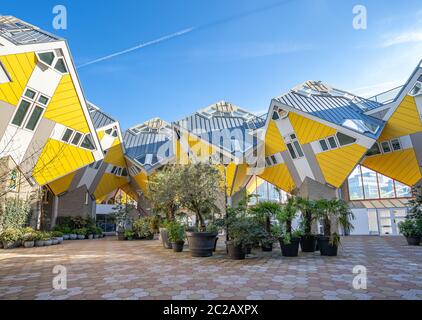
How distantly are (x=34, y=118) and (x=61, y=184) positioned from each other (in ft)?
27.3

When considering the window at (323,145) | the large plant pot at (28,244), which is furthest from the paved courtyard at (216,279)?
the window at (323,145)

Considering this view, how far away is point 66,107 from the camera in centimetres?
1513

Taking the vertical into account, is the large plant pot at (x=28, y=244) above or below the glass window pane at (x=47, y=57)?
below

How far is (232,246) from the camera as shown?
908cm

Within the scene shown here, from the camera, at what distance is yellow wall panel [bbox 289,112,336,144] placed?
18.0 metres

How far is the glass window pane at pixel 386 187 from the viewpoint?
23.2m

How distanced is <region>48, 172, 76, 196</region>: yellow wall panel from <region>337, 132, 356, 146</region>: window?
776 inches

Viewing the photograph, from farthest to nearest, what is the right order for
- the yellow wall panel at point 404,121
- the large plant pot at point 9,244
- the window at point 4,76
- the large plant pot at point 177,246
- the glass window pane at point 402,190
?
1. the glass window pane at point 402,190
2. the yellow wall panel at point 404,121
3. the large plant pot at point 9,244
4. the window at point 4,76
5. the large plant pot at point 177,246

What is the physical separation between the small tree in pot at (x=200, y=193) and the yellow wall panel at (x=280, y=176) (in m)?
12.8

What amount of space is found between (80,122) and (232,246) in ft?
40.2

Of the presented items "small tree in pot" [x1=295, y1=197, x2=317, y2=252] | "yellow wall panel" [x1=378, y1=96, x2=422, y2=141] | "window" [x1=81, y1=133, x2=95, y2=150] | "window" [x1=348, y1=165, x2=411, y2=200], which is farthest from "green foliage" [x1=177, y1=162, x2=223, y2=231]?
"window" [x1=348, y1=165, x2=411, y2=200]

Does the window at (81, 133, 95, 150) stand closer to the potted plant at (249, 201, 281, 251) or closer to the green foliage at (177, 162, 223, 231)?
the green foliage at (177, 162, 223, 231)

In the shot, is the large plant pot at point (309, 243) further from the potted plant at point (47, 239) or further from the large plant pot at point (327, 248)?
the potted plant at point (47, 239)
